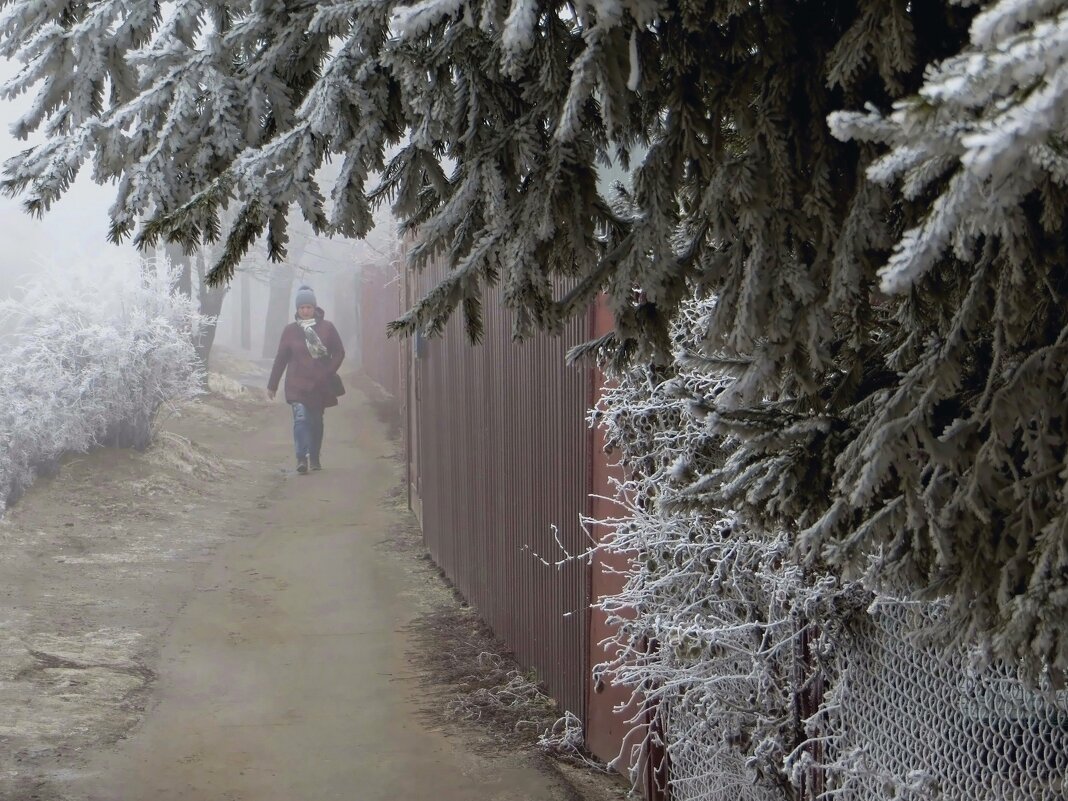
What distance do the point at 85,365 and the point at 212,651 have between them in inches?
279

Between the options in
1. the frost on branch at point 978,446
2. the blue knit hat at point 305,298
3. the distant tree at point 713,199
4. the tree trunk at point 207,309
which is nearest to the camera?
the frost on branch at point 978,446

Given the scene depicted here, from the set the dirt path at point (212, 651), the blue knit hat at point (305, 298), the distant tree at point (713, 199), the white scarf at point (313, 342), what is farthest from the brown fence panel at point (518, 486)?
the blue knit hat at point (305, 298)

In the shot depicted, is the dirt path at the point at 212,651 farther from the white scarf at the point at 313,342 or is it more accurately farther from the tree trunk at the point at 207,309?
the tree trunk at the point at 207,309

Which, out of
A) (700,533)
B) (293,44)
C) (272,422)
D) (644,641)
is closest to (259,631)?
(644,641)

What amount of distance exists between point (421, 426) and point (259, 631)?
11.2 ft

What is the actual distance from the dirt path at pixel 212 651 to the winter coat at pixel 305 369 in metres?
1.46

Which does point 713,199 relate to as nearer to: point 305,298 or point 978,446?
point 978,446

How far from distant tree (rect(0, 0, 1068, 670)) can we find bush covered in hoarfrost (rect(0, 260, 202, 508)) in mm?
9176

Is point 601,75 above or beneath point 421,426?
above

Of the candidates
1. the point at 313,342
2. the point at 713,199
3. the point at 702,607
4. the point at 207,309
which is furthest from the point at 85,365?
the point at 713,199

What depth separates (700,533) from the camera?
12.8 feet

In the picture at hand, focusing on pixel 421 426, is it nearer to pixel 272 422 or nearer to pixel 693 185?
pixel 693 185

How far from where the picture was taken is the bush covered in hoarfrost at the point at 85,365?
11.9 meters

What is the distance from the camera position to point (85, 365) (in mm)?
13391
